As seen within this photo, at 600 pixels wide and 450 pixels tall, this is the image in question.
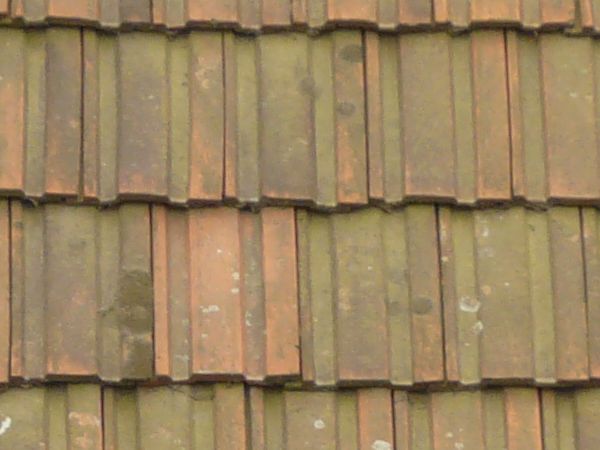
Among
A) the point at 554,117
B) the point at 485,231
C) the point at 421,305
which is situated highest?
the point at 554,117

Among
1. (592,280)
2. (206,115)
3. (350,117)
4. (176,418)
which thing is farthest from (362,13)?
(176,418)

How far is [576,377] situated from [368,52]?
850 millimetres

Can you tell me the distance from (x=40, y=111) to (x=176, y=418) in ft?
2.40

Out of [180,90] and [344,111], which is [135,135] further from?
[344,111]

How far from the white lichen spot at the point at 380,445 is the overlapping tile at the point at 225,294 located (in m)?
0.22

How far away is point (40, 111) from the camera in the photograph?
14.1ft

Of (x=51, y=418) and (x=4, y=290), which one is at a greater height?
(x=4, y=290)

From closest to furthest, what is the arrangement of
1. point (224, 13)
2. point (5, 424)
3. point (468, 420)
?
point (5, 424)
point (468, 420)
point (224, 13)

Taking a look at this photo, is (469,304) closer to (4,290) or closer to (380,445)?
(380,445)

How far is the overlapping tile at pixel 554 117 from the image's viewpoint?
4.37 metres

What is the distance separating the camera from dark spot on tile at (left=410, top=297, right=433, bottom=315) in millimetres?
4242

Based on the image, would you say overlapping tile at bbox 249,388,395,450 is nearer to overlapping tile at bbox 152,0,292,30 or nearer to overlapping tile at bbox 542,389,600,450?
overlapping tile at bbox 542,389,600,450

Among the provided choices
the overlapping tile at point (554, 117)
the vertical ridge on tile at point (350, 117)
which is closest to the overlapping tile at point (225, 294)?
the vertical ridge on tile at point (350, 117)

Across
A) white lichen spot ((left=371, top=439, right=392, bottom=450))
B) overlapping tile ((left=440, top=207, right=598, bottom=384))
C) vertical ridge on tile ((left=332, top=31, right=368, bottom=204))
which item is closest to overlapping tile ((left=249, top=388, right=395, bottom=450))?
white lichen spot ((left=371, top=439, right=392, bottom=450))
